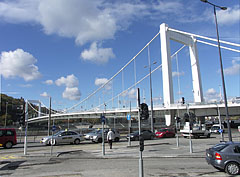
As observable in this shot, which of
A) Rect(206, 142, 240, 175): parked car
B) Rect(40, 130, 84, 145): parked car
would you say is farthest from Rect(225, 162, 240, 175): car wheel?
Rect(40, 130, 84, 145): parked car

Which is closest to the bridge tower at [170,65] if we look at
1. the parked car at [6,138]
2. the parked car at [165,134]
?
the parked car at [165,134]

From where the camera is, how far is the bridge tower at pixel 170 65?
46125mm

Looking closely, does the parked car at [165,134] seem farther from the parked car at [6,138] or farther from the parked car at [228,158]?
the parked car at [228,158]

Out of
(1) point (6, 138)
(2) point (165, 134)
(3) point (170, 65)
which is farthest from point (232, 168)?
(3) point (170, 65)

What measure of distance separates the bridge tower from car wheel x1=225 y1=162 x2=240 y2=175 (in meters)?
37.1

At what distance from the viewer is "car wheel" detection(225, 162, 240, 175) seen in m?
8.02

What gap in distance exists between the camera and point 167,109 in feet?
148

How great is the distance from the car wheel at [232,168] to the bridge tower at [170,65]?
1461 inches

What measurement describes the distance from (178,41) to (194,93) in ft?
47.2

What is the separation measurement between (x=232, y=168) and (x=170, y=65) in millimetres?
41792

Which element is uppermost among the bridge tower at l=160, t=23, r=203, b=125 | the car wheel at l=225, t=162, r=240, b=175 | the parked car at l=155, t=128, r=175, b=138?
the bridge tower at l=160, t=23, r=203, b=125

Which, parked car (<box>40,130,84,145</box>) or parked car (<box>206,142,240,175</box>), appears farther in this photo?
parked car (<box>40,130,84,145</box>)

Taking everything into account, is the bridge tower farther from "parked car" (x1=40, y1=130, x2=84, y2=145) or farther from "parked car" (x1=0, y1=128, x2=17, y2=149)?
"parked car" (x1=0, y1=128, x2=17, y2=149)

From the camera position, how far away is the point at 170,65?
48.4 m
